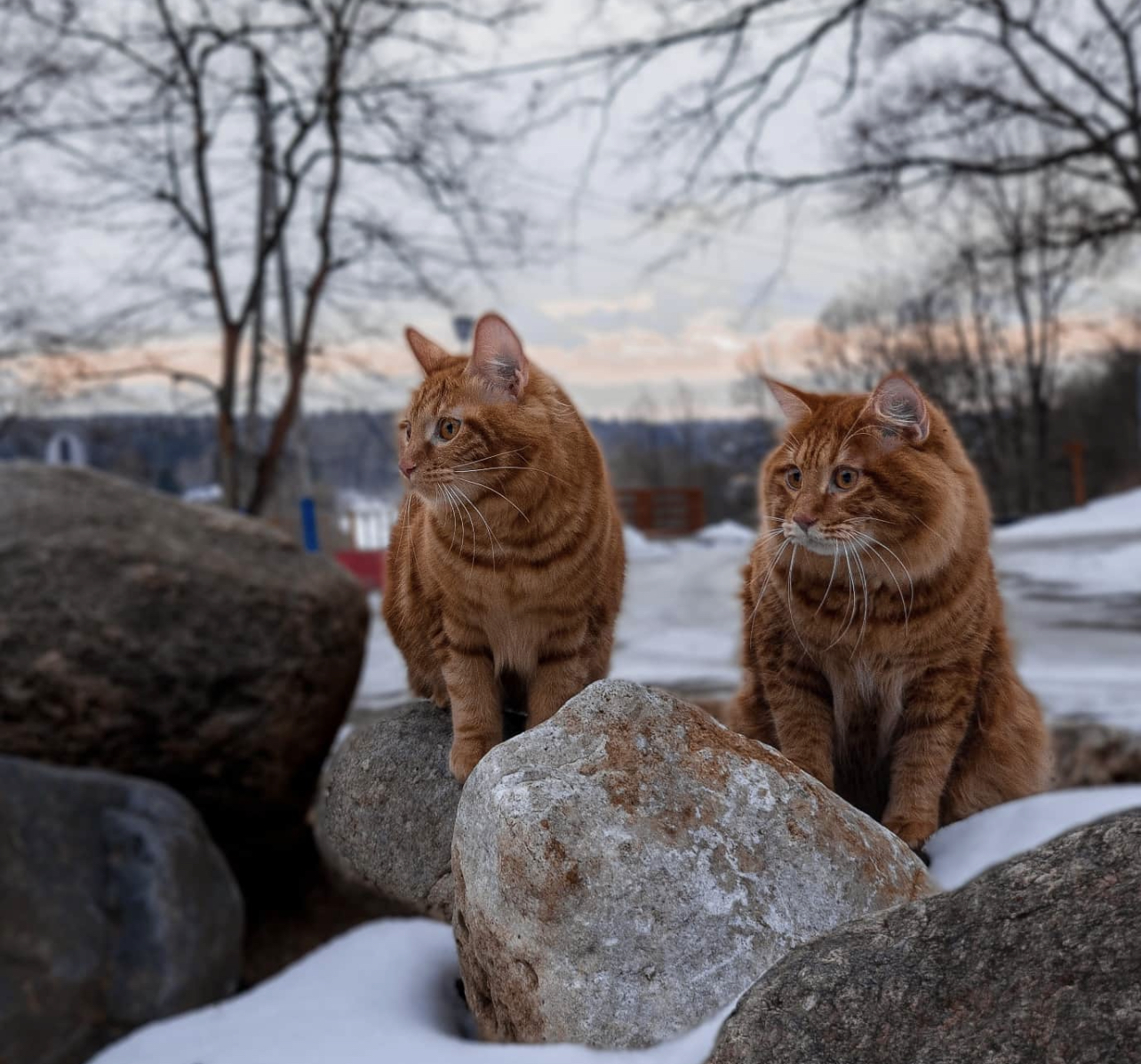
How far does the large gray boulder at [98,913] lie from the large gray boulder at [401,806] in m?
3.39

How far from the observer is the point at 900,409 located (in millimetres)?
2314

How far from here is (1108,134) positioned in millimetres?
11617

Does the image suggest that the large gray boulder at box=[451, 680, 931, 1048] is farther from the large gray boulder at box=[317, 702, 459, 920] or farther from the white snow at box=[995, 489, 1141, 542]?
the white snow at box=[995, 489, 1141, 542]

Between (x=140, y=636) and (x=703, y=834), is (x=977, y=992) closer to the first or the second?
(x=703, y=834)

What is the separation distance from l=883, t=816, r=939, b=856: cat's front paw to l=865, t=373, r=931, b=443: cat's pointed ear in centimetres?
79

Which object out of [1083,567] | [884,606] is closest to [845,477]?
[884,606]

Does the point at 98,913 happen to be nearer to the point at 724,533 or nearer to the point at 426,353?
the point at 426,353

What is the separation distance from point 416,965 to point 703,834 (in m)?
2.11

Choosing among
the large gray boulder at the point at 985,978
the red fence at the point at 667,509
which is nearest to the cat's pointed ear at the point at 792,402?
the large gray boulder at the point at 985,978

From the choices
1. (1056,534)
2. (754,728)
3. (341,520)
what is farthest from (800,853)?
(1056,534)

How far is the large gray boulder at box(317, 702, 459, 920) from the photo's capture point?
105 inches

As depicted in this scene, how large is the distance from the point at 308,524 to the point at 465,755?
29.7 feet

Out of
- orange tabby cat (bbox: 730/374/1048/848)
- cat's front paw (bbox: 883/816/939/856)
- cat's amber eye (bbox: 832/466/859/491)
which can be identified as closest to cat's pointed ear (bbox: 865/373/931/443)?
orange tabby cat (bbox: 730/374/1048/848)

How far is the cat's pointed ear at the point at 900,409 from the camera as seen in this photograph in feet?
7.45
